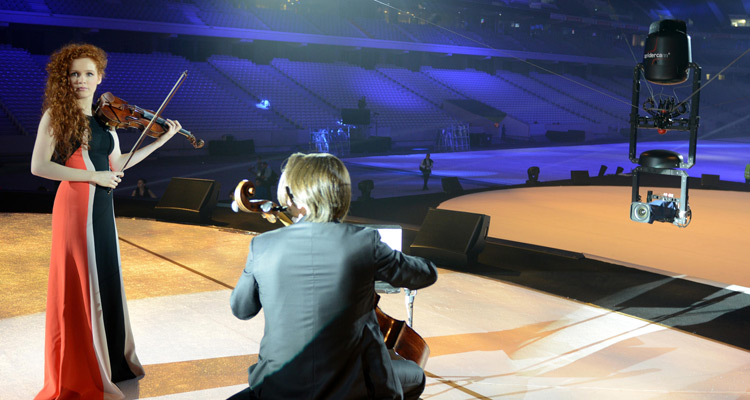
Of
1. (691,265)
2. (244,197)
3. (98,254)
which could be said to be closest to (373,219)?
(691,265)

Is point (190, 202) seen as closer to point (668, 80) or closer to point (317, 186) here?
point (668, 80)

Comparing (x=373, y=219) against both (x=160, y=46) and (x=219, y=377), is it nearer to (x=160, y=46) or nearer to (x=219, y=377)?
(x=219, y=377)

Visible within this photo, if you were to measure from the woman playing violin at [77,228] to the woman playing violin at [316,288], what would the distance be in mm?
1483

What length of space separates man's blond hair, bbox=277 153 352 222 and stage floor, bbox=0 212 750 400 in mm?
1983

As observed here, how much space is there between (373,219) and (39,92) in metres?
18.8

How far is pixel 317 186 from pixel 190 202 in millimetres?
7611

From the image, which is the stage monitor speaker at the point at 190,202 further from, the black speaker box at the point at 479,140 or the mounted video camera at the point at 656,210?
the black speaker box at the point at 479,140

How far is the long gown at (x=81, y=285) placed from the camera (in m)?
3.16

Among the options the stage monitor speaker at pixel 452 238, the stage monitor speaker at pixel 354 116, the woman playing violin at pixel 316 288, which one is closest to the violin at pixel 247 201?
the woman playing violin at pixel 316 288

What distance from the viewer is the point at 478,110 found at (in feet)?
119

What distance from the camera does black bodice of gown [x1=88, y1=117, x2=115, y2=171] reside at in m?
3.23

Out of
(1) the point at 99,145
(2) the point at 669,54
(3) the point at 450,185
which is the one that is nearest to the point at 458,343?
(1) the point at 99,145

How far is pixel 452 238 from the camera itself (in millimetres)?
6914

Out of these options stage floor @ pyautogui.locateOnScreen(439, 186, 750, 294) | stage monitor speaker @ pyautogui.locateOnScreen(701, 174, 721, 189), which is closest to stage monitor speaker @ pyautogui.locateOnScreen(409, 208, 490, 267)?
stage floor @ pyautogui.locateOnScreen(439, 186, 750, 294)
